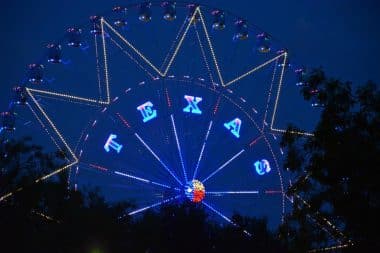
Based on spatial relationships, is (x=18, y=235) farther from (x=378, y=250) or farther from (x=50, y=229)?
(x=378, y=250)

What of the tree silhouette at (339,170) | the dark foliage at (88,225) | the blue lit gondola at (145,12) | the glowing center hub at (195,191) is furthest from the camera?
the blue lit gondola at (145,12)

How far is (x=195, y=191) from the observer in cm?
1845

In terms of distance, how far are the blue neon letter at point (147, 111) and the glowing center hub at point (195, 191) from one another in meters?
2.78

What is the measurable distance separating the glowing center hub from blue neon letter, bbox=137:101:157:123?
2780 mm

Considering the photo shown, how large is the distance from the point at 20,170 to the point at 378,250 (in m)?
10.6

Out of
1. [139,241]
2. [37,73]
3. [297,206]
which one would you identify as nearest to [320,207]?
[297,206]

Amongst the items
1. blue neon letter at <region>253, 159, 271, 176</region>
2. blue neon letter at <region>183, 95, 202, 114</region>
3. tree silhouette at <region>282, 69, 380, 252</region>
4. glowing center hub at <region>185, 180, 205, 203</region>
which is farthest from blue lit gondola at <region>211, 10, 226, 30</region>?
tree silhouette at <region>282, 69, 380, 252</region>

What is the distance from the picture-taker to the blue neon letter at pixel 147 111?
65.4 ft

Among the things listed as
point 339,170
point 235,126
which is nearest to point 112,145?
point 235,126

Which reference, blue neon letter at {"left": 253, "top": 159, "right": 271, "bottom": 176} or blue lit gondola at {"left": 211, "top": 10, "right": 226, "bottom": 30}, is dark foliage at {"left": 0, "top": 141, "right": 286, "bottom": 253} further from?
blue lit gondola at {"left": 211, "top": 10, "right": 226, "bottom": 30}

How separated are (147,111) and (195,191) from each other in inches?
133

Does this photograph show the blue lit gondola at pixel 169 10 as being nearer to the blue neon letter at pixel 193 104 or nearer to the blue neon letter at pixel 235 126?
the blue neon letter at pixel 193 104

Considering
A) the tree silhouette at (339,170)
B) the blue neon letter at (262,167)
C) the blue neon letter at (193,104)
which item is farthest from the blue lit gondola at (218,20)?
the tree silhouette at (339,170)

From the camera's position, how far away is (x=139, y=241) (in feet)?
55.3
